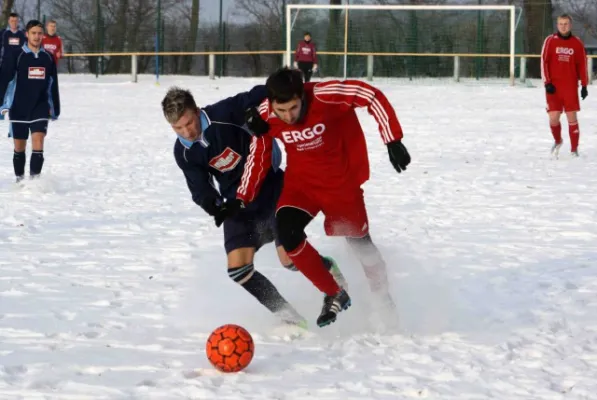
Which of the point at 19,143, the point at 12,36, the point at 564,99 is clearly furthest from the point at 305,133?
the point at 12,36

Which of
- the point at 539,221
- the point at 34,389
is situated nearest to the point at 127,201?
→ the point at 539,221

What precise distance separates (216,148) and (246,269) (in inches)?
27.0

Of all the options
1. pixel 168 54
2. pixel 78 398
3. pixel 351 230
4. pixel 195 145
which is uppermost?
pixel 168 54

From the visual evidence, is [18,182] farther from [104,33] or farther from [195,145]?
[104,33]

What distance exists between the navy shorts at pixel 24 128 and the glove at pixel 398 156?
6266 millimetres

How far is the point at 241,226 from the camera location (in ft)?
16.3

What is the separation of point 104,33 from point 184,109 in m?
29.5

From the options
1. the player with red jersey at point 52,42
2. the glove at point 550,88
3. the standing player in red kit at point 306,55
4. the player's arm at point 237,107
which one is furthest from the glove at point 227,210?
the standing player in red kit at point 306,55

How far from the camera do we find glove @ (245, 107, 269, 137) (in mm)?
4711

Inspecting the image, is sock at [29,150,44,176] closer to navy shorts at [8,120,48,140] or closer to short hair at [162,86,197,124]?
navy shorts at [8,120,48,140]

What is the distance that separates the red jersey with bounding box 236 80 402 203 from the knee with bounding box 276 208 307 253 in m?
0.21

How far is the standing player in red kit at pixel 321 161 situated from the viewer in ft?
15.4

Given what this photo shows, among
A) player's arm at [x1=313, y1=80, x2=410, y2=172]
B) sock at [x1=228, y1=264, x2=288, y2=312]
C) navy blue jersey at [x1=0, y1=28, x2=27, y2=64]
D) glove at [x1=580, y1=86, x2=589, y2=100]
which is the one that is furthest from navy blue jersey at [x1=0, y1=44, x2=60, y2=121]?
glove at [x1=580, y1=86, x2=589, y2=100]

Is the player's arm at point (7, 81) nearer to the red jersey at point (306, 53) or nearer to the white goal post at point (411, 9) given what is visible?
the red jersey at point (306, 53)
